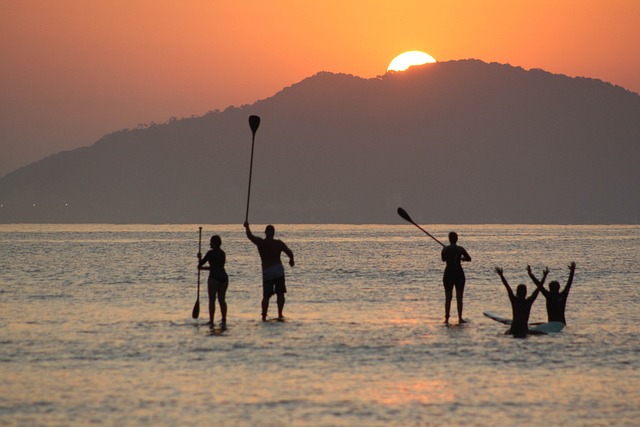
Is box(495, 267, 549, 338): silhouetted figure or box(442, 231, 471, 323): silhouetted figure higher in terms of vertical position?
box(442, 231, 471, 323): silhouetted figure

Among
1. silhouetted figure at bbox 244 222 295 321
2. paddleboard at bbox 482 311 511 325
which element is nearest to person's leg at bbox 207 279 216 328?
silhouetted figure at bbox 244 222 295 321

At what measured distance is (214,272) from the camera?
21.0 m

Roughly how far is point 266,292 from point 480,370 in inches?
274

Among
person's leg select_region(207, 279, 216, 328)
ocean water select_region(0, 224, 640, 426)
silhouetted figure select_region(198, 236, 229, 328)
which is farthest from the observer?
person's leg select_region(207, 279, 216, 328)

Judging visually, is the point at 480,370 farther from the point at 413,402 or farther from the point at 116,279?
the point at 116,279

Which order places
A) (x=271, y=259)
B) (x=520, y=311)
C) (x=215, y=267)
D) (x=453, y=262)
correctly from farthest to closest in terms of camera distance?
(x=271, y=259)
(x=453, y=262)
(x=215, y=267)
(x=520, y=311)

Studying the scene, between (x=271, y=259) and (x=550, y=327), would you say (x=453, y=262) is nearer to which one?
(x=550, y=327)

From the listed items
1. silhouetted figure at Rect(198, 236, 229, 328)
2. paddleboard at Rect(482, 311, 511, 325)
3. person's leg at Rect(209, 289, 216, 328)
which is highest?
silhouetted figure at Rect(198, 236, 229, 328)

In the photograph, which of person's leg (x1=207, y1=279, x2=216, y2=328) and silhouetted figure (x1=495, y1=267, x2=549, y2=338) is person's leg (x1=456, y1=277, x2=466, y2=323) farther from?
person's leg (x1=207, y1=279, x2=216, y2=328)

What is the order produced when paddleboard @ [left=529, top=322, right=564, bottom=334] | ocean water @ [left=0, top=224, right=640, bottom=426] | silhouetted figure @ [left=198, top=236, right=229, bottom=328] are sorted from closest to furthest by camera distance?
ocean water @ [left=0, top=224, right=640, bottom=426] < paddleboard @ [left=529, top=322, right=564, bottom=334] < silhouetted figure @ [left=198, top=236, right=229, bottom=328]

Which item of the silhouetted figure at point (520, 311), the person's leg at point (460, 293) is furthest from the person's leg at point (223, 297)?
the silhouetted figure at point (520, 311)

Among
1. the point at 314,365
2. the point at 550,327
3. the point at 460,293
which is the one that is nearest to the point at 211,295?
the point at 460,293

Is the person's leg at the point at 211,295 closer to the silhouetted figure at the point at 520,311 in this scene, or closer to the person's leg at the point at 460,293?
the person's leg at the point at 460,293

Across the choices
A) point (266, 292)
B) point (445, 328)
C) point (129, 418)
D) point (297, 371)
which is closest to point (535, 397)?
point (297, 371)
